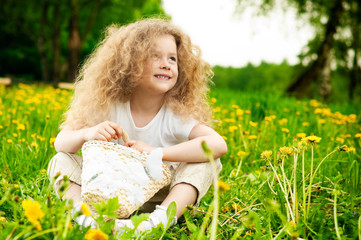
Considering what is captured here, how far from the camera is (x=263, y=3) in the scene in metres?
Result: 8.61

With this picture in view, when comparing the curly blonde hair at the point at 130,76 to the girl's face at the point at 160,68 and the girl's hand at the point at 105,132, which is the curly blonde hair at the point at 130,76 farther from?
the girl's hand at the point at 105,132

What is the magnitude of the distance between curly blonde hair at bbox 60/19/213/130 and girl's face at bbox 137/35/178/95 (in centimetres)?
3

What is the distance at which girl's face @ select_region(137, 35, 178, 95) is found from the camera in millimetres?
1691

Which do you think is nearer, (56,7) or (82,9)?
(56,7)

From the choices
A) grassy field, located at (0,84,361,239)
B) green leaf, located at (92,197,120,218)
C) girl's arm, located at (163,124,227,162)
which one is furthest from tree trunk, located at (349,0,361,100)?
green leaf, located at (92,197,120,218)

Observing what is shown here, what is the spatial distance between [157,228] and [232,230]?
12.9 inches

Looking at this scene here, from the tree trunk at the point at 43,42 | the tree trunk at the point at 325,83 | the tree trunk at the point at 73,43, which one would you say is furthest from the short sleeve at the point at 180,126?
the tree trunk at the point at 43,42

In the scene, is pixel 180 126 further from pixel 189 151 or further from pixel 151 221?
pixel 151 221

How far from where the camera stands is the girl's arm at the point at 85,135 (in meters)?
1.43

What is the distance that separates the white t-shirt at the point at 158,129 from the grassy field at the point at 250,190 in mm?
367

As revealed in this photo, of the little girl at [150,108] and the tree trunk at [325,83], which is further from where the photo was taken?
the tree trunk at [325,83]

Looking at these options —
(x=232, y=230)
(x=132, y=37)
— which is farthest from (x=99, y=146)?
(x=132, y=37)

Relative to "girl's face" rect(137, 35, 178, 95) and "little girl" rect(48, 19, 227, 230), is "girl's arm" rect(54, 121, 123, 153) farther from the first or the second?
"girl's face" rect(137, 35, 178, 95)

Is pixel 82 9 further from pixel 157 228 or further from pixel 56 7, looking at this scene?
pixel 157 228
